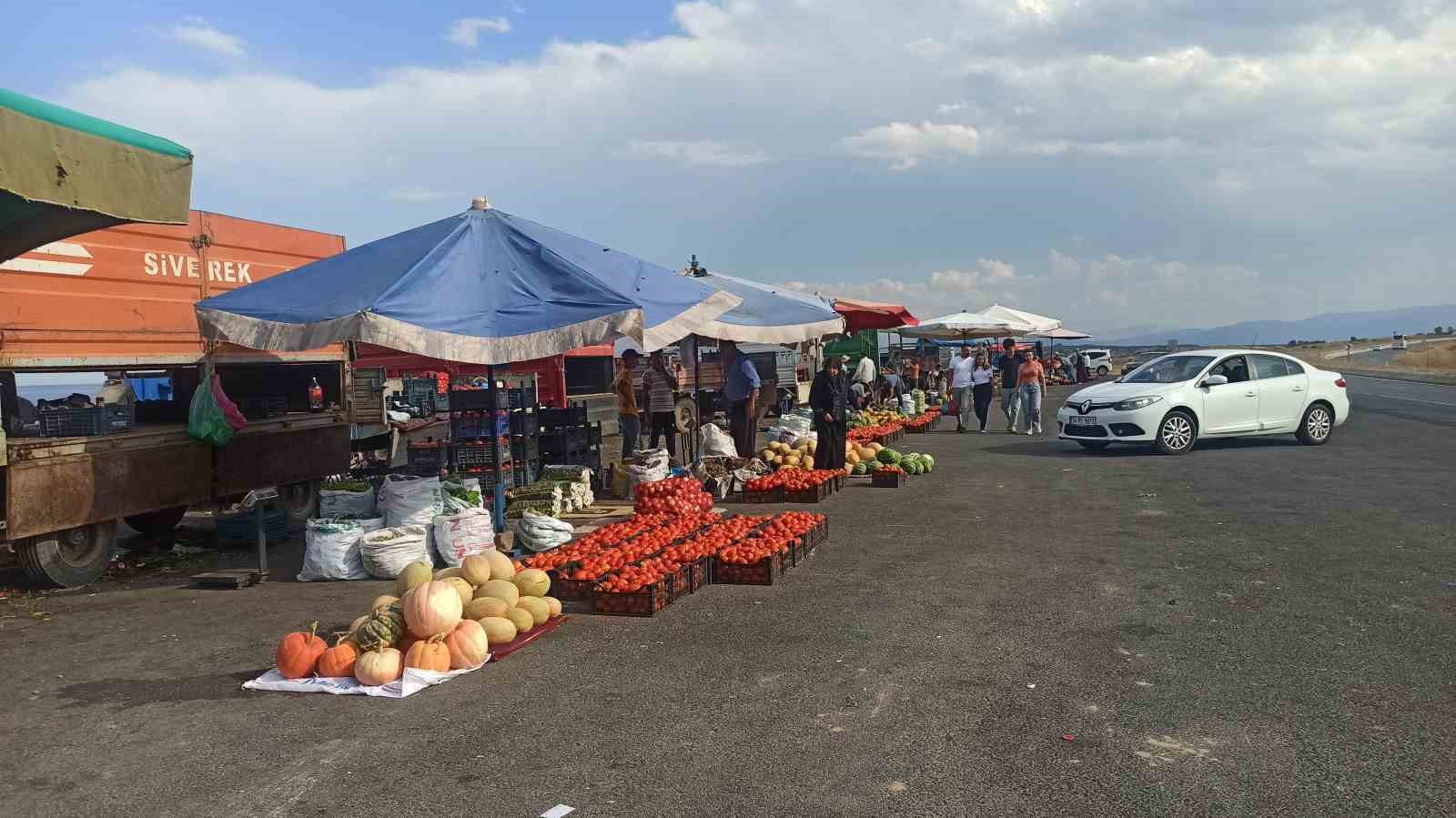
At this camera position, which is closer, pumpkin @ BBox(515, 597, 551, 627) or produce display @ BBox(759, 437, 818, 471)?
pumpkin @ BBox(515, 597, 551, 627)

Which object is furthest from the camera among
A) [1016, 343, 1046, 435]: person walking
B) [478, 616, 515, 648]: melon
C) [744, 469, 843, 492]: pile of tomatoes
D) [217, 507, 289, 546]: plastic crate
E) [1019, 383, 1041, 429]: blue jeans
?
[1019, 383, 1041, 429]: blue jeans

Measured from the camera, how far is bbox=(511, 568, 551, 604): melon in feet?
23.2

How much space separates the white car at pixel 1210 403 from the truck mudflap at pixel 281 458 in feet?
39.1

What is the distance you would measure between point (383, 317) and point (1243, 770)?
6.41m

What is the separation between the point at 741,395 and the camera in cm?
1534

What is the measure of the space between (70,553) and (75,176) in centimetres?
446

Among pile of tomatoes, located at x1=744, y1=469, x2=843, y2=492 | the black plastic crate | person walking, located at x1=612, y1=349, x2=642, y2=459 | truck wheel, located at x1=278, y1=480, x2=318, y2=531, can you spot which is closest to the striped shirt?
person walking, located at x1=612, y1=349, x2=642, y2=459

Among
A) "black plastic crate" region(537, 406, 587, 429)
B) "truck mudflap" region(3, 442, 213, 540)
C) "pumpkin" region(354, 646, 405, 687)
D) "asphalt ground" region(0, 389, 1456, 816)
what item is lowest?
"asphalt ground" region(0, 389, 1456, 816)

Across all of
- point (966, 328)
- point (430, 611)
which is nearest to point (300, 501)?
point (430, 611)

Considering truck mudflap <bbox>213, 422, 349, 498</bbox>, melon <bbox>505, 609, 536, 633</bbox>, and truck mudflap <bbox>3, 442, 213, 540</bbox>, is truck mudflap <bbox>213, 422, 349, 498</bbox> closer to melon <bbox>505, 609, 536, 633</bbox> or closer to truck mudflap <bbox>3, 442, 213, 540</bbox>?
truck mudflap <bbox>3, 442, 213, 540</bbox>

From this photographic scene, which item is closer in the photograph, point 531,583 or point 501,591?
point 501,591

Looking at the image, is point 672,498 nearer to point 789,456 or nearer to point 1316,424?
point 789,456

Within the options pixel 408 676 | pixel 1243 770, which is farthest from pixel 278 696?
pixel 1243 770

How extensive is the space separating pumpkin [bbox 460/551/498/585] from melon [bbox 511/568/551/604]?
213 millimetres
